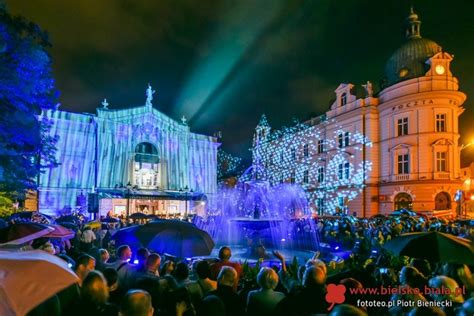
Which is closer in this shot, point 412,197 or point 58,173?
point 412,197

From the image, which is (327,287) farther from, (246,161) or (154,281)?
(246,161)

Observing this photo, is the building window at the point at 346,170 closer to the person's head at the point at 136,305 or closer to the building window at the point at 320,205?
the building window at the point at 320,205

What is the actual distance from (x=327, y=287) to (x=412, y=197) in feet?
109

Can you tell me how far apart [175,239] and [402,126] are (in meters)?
34.2

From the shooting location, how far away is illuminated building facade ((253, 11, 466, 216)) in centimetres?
3403

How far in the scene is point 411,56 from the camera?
37406 mm

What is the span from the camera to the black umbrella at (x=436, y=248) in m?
5.63

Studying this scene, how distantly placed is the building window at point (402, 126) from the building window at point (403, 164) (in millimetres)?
2257

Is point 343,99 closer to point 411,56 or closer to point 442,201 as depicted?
point 411,56

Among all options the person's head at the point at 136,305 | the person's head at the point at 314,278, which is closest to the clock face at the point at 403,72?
the person's head at the point at 314,278

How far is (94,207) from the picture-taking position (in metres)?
28.5

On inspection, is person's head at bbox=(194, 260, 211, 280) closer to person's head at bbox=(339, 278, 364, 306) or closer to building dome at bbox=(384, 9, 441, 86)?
person's head at bbox=(339, 278, 364, 306)

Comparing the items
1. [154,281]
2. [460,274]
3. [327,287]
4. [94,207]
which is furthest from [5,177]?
[460,274]

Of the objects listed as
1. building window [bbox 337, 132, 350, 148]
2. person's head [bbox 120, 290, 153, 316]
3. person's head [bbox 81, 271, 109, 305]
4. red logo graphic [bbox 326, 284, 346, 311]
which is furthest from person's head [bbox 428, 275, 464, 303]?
building window [bbox 337, 132, 350, 148]
